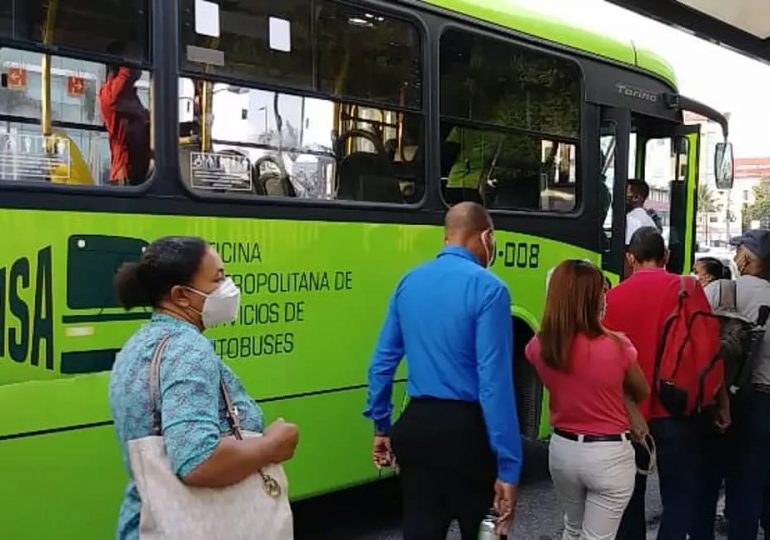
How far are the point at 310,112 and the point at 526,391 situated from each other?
262cm

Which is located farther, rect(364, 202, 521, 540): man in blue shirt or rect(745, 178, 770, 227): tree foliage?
rect(745, 178, 770, 227): tree foliage

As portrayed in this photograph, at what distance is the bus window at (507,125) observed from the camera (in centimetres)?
531

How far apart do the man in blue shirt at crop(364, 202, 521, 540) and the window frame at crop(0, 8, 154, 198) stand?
1.33 meters

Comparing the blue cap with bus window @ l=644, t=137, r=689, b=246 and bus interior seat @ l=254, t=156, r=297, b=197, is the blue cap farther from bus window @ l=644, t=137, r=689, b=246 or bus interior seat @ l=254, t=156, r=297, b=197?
bus window @ l=644, t=137, r=689, b=246

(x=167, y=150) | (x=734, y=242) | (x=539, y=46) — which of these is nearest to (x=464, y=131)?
(x=539, y=46)

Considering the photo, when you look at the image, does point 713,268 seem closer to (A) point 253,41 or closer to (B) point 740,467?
(B) point 740,467

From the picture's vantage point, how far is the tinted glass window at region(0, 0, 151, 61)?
3.46 metres

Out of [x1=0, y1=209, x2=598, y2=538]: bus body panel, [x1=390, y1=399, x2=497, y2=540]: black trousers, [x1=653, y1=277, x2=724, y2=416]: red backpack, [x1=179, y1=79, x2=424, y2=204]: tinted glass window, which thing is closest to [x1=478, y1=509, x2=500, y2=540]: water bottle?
[x1=390, y1=399, x2=497, y2=540]: black trousers

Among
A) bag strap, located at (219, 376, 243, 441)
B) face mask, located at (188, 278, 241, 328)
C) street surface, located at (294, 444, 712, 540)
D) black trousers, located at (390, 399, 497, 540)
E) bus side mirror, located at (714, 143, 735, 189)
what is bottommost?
street surface, located at (294, 444, 712, 540)

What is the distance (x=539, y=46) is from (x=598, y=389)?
3060mm

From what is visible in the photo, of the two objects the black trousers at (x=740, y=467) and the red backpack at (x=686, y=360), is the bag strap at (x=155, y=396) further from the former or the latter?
the black trousers at (x=740, y=467)

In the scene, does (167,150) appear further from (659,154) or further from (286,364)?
(659,154)

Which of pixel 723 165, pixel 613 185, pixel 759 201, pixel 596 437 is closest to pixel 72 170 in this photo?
pixel 596 437

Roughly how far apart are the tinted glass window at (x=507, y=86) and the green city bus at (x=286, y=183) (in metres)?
0.02
